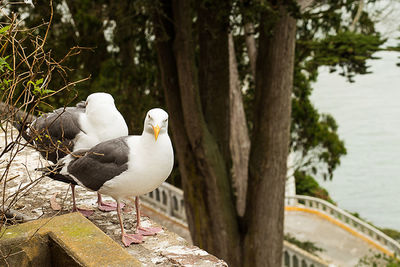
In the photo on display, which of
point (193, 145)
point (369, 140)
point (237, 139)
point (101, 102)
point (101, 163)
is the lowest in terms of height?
point (369, 140)

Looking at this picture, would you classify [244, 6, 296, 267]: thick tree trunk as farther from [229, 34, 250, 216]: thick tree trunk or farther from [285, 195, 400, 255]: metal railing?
[285, 195, 400, 255]: metal railing

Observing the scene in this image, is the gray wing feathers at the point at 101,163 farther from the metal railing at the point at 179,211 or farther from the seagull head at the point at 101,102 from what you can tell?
the metal railing at the point at 179,211

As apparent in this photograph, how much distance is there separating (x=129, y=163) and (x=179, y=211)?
10480mm

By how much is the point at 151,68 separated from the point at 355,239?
767cm

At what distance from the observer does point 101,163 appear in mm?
3033

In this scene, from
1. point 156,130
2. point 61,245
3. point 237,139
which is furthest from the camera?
point 237,139

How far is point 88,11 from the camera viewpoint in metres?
8.99

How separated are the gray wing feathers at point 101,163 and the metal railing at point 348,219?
11.8m

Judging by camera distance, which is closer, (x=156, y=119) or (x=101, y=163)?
(x=156, y=119)

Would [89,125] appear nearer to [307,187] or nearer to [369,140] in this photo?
[307,187]

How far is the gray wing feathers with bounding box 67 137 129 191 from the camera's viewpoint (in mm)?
2965

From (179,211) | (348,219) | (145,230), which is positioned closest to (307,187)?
(348,219)

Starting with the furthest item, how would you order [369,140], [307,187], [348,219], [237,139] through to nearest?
[369,140] < [307,187] < [348,219] < [237,139]

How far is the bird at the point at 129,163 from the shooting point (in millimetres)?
2879
